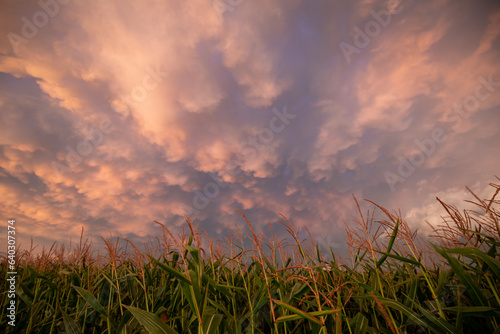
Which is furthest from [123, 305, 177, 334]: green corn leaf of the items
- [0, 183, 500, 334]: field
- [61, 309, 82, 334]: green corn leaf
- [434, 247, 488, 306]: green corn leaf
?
[434, 247, 488, 306]: green corn leaf

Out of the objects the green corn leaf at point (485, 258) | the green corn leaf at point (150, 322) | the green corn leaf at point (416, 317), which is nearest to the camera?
the green corn leaf at point (150, 322)

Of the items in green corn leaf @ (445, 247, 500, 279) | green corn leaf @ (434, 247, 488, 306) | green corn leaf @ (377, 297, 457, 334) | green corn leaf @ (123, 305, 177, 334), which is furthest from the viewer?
green corn leaf @ (434, 247, 488, 306)

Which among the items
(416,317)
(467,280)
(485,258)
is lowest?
(416,317)

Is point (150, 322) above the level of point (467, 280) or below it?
below

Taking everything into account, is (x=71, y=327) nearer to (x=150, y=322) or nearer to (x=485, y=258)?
(x=150, y=322)

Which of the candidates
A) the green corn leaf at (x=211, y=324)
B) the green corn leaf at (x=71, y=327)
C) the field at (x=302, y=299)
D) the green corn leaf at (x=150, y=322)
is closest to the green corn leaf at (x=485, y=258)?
the field at (x=302, y=299)

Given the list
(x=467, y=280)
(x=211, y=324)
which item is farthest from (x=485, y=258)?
(x=211, y=324)

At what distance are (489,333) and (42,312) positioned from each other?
6.70m

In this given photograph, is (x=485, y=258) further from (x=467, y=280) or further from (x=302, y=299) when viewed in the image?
(x=302, y=299)

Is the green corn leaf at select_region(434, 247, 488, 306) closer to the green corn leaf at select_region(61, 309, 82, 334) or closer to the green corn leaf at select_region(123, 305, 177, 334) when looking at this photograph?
the green corn leaf at select_region(123, 305, 177, 334)

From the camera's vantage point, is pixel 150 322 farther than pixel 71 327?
No

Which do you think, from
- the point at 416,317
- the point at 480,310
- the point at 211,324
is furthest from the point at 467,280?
the point at 211,324

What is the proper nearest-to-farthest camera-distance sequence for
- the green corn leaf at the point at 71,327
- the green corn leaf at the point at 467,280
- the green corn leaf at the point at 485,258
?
1. the green corn leaf at the point at 485,258
2. the green corn leaf at the point at 467,280
3. the green corn leaf at the point at 71,327

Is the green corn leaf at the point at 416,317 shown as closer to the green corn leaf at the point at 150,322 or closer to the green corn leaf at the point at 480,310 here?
the green corn leaf at the point at 480,310
